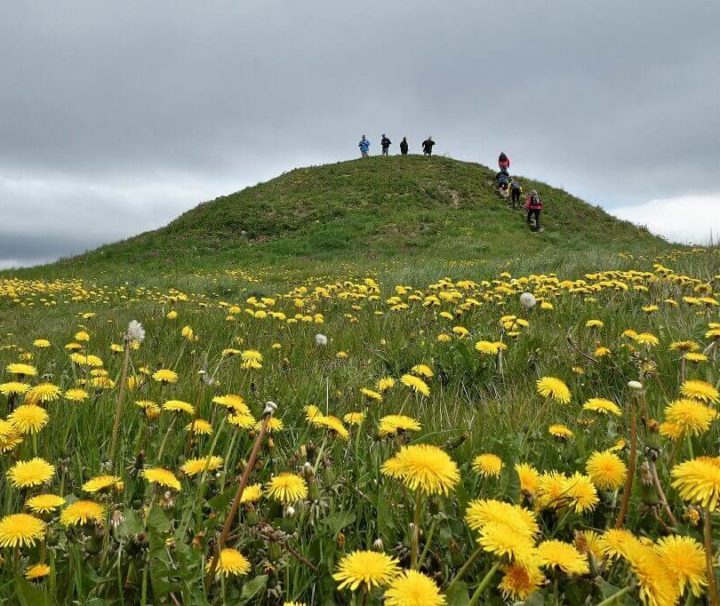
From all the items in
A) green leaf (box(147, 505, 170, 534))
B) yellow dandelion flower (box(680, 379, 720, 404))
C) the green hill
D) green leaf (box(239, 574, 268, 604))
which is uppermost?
the green hill

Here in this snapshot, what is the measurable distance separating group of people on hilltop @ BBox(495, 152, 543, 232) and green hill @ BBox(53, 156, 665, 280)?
491mm

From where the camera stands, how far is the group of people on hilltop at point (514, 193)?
2016 cm

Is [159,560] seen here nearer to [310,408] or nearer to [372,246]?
[310,408]

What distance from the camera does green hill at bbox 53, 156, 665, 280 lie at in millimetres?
18531

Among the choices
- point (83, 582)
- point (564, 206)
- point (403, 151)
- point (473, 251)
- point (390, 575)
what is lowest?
point (83, 582)

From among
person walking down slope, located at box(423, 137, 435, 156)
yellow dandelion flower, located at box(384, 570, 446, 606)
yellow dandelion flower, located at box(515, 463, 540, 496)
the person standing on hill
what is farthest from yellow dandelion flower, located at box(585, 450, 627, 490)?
person walking down slope, located at box(423, 137, 435, 156)

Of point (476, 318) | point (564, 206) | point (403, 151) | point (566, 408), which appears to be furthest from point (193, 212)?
point (566, 408)

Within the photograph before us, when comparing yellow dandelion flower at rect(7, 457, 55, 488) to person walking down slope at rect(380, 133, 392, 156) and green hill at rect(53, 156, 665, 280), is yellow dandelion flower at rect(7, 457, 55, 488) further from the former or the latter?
person walking down slope at rect(380, 133, 392, 156)

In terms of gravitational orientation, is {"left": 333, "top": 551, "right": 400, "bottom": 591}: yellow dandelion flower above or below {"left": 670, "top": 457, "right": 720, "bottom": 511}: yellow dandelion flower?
below

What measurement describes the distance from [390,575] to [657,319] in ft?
10.8

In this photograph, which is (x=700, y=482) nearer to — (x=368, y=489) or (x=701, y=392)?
(x=701, y=392)

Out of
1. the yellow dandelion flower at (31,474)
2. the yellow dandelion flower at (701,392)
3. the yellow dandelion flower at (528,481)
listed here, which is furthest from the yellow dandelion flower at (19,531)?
the yellow dandelion flower at (701,392)

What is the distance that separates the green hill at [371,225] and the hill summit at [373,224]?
2.0 inches

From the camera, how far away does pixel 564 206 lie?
947 inches
